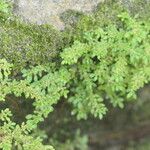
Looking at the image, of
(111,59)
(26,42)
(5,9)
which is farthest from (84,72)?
(5,9)

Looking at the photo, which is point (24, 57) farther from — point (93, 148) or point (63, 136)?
point (93, 148)

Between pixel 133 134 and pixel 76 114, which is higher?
pixel 133 134

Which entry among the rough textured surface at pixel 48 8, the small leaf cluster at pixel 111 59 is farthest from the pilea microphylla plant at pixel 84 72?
the rough textured surface at pixel 48 8

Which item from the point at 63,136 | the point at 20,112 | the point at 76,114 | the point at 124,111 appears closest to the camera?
the point at 20,112

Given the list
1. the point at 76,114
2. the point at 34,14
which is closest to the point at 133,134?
the point at 76,114

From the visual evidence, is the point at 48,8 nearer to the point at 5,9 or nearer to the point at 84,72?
the point at 5,9
